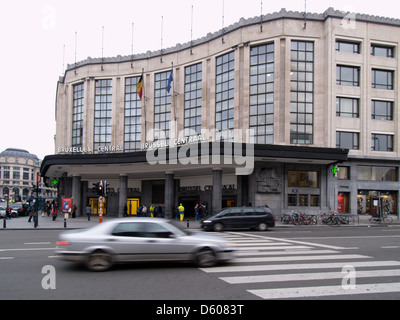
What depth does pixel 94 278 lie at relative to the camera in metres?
8.24

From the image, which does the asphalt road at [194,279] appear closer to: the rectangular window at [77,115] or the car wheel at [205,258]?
the car wheel at [205,258]

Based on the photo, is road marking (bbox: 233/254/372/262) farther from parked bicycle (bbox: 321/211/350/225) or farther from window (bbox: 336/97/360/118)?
window (bbox: 336/97/360/118)

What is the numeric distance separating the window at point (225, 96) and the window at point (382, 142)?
14734 mm

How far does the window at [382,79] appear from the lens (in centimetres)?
3588

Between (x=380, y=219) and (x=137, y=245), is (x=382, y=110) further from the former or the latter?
(x=137, y=245)

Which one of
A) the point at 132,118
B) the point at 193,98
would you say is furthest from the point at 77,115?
the point at 193,98

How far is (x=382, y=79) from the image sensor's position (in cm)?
3612

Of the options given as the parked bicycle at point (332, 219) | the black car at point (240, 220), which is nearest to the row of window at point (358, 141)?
the parked bicycle at point (332, 219)

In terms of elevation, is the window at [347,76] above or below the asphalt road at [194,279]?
above

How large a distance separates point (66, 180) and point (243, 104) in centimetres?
2592

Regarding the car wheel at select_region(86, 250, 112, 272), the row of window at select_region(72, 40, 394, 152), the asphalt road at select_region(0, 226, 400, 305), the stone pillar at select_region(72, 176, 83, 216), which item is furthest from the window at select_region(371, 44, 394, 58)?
the car wheel at select_region(86, 250, 112, 272)

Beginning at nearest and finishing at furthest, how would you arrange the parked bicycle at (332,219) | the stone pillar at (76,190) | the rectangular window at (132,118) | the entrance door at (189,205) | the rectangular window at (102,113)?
the parked bicycle at (332,219)
the entrance door at (189,205)
the stone pillar at (76,190)
the rectangular window at (132,118)
the rectangular window at (102,113)

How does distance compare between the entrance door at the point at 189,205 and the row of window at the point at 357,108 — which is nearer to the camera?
the row of window at the point at 357,108
